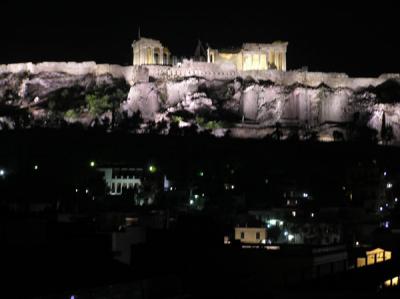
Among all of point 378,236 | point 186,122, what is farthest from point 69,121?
point 378,236

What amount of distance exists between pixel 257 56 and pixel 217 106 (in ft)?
28.0

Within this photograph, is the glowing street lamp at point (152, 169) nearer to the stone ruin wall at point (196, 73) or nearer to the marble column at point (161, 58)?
the stone ruin wall at point (196, 73)

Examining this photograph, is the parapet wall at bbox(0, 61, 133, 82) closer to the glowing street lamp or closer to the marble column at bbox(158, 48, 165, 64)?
the marble column at bbox(158, 48, 165, 64)

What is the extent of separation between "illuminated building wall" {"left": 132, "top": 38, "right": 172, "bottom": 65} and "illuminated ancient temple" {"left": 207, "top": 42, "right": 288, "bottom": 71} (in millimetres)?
5191

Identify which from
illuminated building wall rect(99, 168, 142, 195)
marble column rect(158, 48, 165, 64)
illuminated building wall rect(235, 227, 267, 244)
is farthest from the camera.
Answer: marble column rect(158, 48, 165, 64)

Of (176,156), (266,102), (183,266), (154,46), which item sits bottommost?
(183,266)

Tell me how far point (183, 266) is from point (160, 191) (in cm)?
3359

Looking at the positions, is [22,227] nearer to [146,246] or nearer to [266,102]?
[146,246]

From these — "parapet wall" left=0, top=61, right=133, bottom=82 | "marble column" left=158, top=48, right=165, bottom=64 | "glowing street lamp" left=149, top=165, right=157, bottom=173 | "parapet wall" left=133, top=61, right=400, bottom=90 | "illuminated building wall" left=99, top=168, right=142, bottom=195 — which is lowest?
"illuminated building wall" left=99, top=168, right=142, bottom=195

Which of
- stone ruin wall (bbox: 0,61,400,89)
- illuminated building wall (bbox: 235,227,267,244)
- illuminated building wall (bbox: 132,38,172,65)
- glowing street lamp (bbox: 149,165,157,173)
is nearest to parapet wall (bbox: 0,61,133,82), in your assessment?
stone ruin wall (bbox: 0,61,400,89)

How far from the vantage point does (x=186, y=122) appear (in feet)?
259

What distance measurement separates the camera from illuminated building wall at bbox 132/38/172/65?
8744 cm

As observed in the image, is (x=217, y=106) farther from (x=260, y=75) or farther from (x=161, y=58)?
(x=161, y=58)

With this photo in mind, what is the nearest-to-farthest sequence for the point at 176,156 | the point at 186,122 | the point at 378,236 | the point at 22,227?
the point at 22,227, the point at 378,236, the point at 176,156, the point at 186,122
